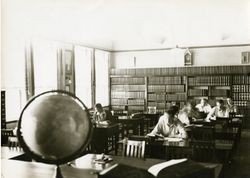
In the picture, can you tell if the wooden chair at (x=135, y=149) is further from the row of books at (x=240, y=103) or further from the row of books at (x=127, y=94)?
the row of books at (x=127, y=94)

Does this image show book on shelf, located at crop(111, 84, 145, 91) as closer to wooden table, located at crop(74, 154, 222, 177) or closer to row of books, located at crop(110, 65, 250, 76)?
row of books, located at crop(110, 65, 250, 76)

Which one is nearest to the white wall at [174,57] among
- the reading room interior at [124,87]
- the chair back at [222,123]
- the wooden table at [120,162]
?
the reading room interior at [124,87]

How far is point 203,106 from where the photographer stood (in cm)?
882

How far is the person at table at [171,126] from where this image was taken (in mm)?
4877

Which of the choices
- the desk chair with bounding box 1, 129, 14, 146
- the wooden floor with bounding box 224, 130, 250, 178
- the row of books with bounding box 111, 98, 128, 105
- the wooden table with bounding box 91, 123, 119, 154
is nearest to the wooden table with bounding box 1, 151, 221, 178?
the desk chair with bounding box 1, 129, 14, 146

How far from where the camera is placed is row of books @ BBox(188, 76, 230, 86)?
9773 millimetres

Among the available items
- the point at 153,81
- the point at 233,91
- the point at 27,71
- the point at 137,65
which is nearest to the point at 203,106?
the point at 233,91

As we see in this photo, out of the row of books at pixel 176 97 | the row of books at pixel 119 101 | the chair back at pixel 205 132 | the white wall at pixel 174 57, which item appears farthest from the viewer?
the row of books at pixel 119 101

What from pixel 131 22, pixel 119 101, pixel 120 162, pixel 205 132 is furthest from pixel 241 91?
pixel 120 162

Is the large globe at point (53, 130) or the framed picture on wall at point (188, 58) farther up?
the framed picture on wall at point (188, 58)

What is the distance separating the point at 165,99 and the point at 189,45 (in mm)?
1827

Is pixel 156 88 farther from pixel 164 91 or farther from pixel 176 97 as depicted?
pixel 176 97

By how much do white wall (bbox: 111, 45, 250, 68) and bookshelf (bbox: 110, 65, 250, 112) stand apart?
1.19ft

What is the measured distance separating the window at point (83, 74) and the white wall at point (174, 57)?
1.60 m
